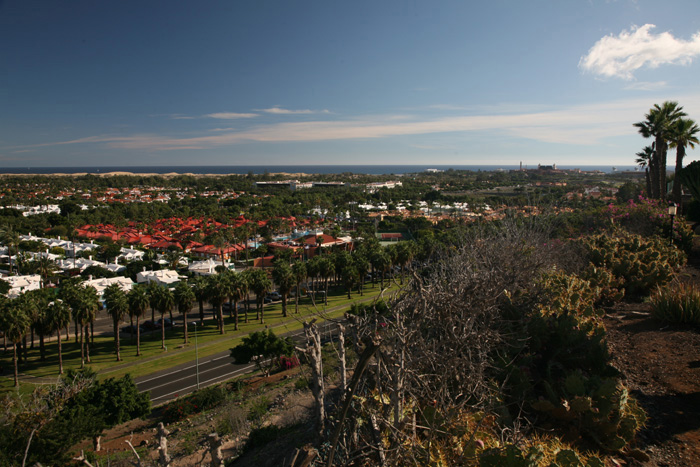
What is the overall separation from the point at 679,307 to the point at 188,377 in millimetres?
21786

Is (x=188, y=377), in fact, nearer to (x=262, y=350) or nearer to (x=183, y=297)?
(x=262, y=350)

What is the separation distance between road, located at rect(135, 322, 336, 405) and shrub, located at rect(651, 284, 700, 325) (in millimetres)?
12980

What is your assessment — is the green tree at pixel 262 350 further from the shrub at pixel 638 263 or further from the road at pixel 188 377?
the shrub at pixel 638 263

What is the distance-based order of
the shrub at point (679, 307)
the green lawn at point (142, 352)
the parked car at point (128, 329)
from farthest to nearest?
the parked car at point (128, 329)
the green lawn at point (142, 352)
the shrub at point (679, 307)

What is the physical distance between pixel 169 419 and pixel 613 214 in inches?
1162

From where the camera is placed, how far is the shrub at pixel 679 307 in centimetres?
971

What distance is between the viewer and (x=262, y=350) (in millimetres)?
21266

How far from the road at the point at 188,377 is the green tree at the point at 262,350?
0.83 m

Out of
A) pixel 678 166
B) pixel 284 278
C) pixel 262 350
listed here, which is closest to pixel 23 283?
pixel 284 278

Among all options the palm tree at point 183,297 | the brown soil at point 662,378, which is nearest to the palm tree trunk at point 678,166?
the brown soil at point 662,378

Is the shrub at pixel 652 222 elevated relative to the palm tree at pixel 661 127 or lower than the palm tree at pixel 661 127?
lower

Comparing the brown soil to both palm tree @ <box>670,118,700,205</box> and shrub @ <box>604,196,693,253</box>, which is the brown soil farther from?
palm tree @ <box>670,118,700,205</box>

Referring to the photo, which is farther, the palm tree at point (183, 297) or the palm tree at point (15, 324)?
the palm tree at point (183, 297)

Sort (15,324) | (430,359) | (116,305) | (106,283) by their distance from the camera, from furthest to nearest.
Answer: (106,283) < (116,305) < (15,324) < (430,359)
